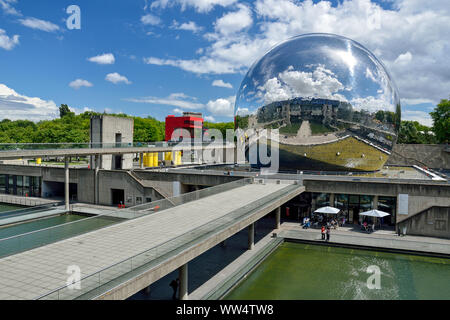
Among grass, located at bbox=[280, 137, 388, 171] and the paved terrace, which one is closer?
the paved terrace

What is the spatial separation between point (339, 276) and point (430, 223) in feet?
40.1

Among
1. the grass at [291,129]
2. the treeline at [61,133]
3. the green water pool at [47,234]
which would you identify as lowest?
the green water pool at [47,234]

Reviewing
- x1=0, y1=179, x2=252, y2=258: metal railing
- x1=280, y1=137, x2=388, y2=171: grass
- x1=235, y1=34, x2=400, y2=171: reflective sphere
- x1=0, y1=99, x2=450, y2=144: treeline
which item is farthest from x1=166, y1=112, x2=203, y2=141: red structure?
x1=0, y1=179, x2=252, y2=258: metal railing

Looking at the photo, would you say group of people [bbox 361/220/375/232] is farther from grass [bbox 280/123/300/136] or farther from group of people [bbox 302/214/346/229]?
grass [bbox 280/123/300/136]

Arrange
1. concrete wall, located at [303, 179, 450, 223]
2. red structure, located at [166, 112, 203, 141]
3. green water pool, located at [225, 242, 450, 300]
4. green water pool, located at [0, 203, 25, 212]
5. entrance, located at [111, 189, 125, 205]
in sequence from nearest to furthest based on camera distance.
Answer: green water pool, located at [225, 242, 450, 300] → concrete wall, located at [303, 179, 450, 223] → green water pool, located at [0, 203, 25, 212] → entrance, located at [111, 189, 125, 205] → red structure, located at [166, 112, 203, 141]

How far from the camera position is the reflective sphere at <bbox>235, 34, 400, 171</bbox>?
2661 centimetres

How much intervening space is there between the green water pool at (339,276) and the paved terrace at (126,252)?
2.90 meters

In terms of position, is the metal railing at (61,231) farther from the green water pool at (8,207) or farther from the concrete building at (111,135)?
the green water pool at (8,207)

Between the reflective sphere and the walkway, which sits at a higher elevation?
the reflective sphere

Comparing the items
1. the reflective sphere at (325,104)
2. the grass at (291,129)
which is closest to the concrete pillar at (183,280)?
the grass at (291,129)

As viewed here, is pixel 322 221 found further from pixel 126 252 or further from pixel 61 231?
pixel 61 231

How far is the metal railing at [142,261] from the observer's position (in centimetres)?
785

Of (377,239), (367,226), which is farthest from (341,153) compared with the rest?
(377,239)

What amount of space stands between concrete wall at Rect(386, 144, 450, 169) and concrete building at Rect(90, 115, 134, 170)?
35476mm
